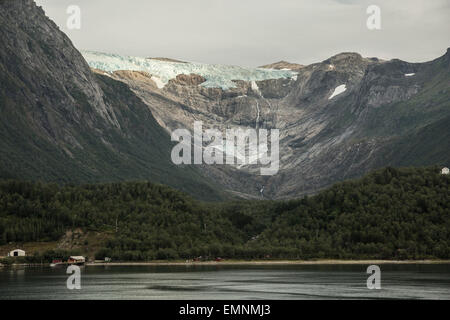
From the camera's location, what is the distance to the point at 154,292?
538 feet

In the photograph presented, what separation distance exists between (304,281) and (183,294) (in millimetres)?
41207

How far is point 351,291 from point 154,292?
4006cm

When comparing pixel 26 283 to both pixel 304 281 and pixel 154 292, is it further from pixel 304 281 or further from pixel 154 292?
pixel 304 281
